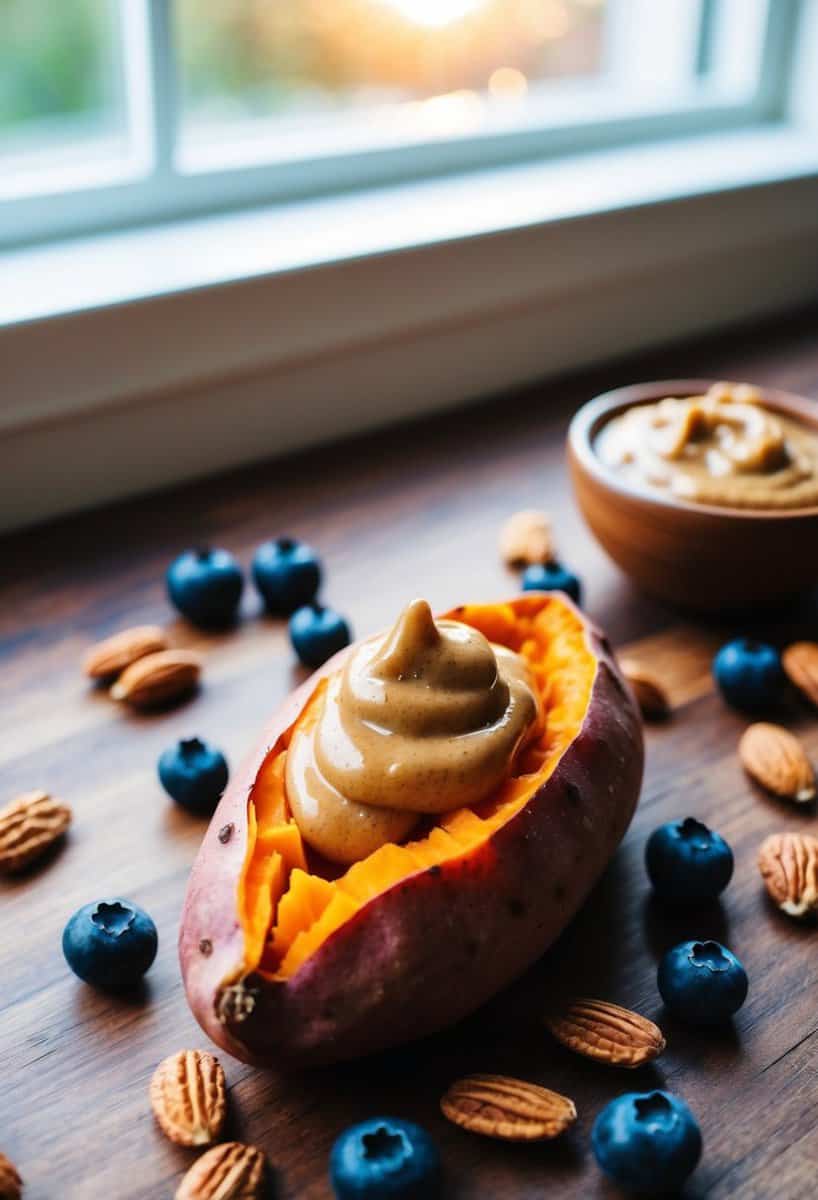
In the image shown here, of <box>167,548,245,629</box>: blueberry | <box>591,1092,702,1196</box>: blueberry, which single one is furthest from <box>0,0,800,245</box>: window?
<box>591,1092,702,1196</box>: blueberry

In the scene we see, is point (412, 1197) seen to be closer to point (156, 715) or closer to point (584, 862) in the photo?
point (584, 862)

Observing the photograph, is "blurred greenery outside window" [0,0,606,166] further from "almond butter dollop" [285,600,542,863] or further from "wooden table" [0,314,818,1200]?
"almond butter dollop" [285,600,542,863]

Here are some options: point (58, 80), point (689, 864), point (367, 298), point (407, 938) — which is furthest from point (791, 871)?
point (58, 80)

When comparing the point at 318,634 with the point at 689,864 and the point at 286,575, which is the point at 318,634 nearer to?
the point at 286,575

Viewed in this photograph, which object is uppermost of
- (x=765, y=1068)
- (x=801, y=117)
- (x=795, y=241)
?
(x=801, y=117)

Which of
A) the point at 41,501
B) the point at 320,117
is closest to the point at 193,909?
the point at 41,501

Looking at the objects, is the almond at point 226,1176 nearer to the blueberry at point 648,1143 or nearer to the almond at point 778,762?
the blueberry at point 648,1143

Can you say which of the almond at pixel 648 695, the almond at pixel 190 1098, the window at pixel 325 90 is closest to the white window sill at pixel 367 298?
the window at pixel 325 90
